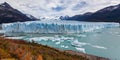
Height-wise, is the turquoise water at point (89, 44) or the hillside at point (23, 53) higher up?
the hillside at point (23, 53)

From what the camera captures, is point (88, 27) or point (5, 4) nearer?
point (88, 27)

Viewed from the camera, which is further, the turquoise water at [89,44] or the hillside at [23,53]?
the turquoise water at [89,44]

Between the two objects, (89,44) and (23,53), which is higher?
(23,53)

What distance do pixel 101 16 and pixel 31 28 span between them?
6760cm

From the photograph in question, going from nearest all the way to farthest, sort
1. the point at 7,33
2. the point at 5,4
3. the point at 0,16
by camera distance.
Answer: the point at 7,33
the point at 0,16
the point at 5,4

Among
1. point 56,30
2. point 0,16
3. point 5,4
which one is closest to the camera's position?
point 56,30

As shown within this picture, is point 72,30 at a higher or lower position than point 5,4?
lower

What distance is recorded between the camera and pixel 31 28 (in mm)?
37031

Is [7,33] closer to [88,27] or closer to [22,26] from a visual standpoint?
[22,26]

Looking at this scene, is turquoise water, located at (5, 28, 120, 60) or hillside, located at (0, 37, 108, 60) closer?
hillside, located at (0, 37, 108, 60)

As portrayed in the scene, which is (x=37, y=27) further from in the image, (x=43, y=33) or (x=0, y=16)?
(x=0, y=16)

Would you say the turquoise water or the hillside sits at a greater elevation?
the hillside

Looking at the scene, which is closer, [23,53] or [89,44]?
[23,53]

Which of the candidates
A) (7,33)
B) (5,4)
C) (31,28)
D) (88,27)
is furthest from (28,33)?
(5,4)
